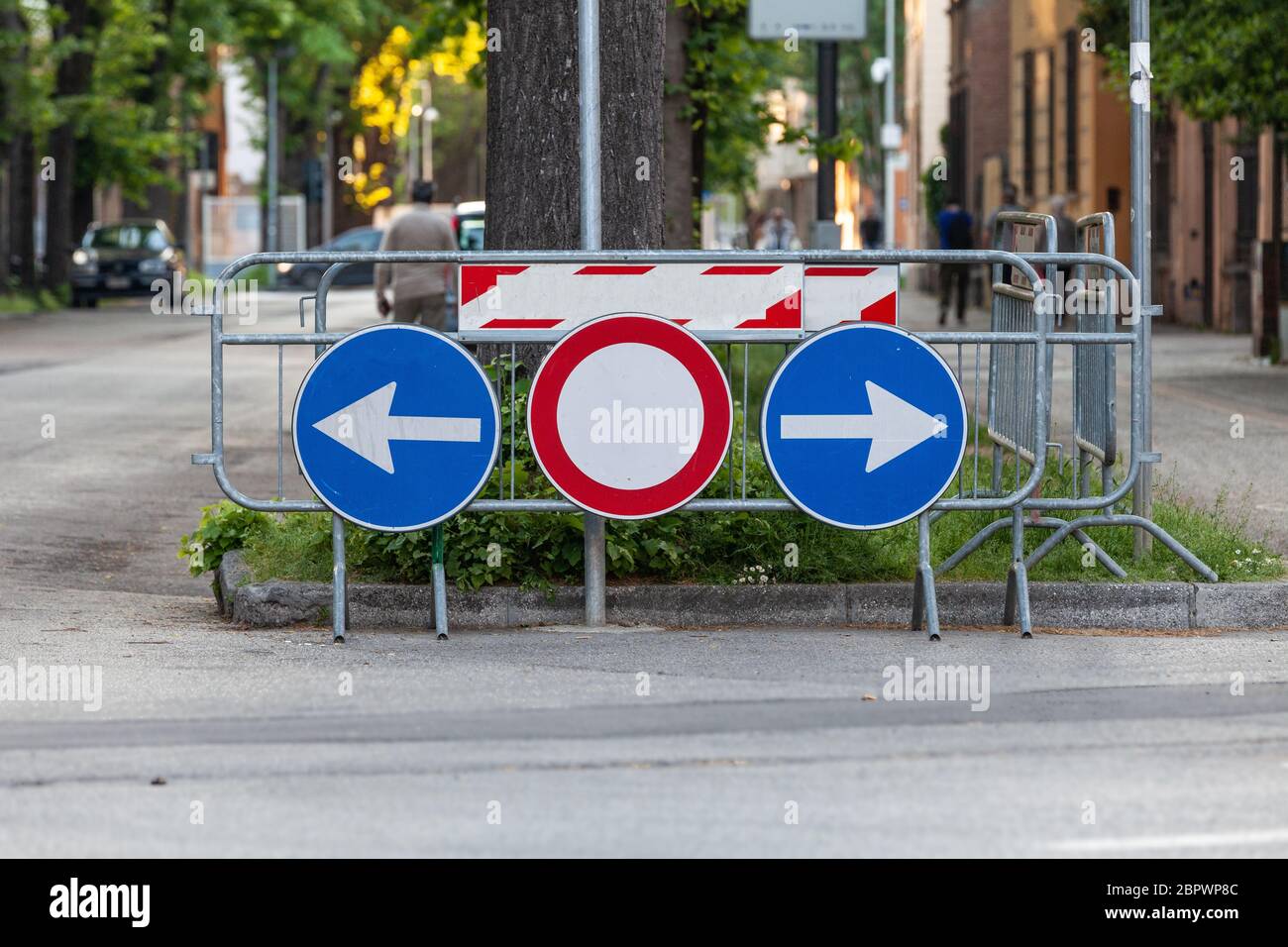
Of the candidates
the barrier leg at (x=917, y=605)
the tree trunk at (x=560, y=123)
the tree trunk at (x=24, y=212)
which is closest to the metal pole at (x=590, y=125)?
the tree trunk at (x=560, y=123)

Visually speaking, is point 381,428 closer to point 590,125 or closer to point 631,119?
→ point 590,125

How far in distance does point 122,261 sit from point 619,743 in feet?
131

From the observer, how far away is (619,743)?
6371 millimetres

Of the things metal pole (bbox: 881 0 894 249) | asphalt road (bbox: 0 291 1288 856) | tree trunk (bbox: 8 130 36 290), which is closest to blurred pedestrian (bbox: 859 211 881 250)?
metal pole (bbox: 881 0 894 249)

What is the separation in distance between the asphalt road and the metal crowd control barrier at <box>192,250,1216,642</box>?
0.26 m

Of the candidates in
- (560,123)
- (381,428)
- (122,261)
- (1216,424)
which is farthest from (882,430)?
(122,261)

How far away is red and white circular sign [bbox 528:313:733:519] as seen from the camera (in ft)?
27.4

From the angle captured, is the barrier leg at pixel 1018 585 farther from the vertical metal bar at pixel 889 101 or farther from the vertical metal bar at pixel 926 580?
the vertical metal bar at pixel 889 101

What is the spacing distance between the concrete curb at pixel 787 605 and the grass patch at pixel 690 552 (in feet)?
0.31

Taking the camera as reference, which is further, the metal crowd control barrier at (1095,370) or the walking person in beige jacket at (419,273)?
the walking person in beige jacket at (419,273)

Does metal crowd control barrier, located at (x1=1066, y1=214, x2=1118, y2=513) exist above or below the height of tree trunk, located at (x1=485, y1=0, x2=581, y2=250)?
below

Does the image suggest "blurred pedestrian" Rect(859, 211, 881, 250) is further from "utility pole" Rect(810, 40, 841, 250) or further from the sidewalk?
"utility pole" Rect(810, 40, 841, 250)

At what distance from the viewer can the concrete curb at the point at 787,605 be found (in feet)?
28.1

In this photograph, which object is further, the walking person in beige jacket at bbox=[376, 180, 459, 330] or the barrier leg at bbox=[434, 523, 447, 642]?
the walking person in beige jacket at bbox=[376, 180, 459, 330]
